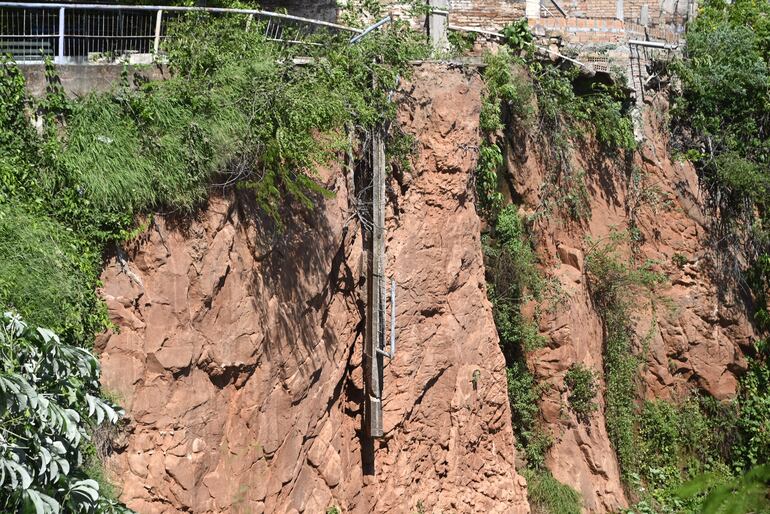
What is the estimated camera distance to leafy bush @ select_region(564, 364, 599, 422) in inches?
587

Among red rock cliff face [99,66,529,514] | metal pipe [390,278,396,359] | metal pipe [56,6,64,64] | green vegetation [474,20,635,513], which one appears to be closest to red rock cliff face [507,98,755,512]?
green vegetation [474,20,635,513]

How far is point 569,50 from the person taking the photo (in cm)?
1609

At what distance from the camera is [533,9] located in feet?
58.9

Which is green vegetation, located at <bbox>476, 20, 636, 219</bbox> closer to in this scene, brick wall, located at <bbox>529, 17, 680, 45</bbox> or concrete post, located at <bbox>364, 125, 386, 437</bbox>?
brick wall, located at <bbox>529, 17, 680, 45</bbox>

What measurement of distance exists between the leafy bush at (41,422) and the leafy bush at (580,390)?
845cm

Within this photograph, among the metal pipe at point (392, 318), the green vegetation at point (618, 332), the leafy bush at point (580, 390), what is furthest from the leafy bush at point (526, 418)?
the metal pipe at point (392, 318)

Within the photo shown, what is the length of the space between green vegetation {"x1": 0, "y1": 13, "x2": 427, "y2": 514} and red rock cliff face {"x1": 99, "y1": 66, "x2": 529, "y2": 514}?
32 cm

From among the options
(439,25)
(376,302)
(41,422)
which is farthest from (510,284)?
(41,422)

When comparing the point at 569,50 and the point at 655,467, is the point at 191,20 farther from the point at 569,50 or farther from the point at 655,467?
the point at 655,467

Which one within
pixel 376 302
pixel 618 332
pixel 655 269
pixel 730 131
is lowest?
pixel 618 332

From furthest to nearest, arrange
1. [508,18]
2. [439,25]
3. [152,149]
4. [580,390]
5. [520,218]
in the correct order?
[508,18] < [520,218] < [580,390] < [439,25] < [152,149]

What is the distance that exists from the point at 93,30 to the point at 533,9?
28.1 feet

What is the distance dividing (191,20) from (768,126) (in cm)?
1004

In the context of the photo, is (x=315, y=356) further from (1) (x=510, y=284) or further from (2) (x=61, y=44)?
(1) (x=510, y=284)
